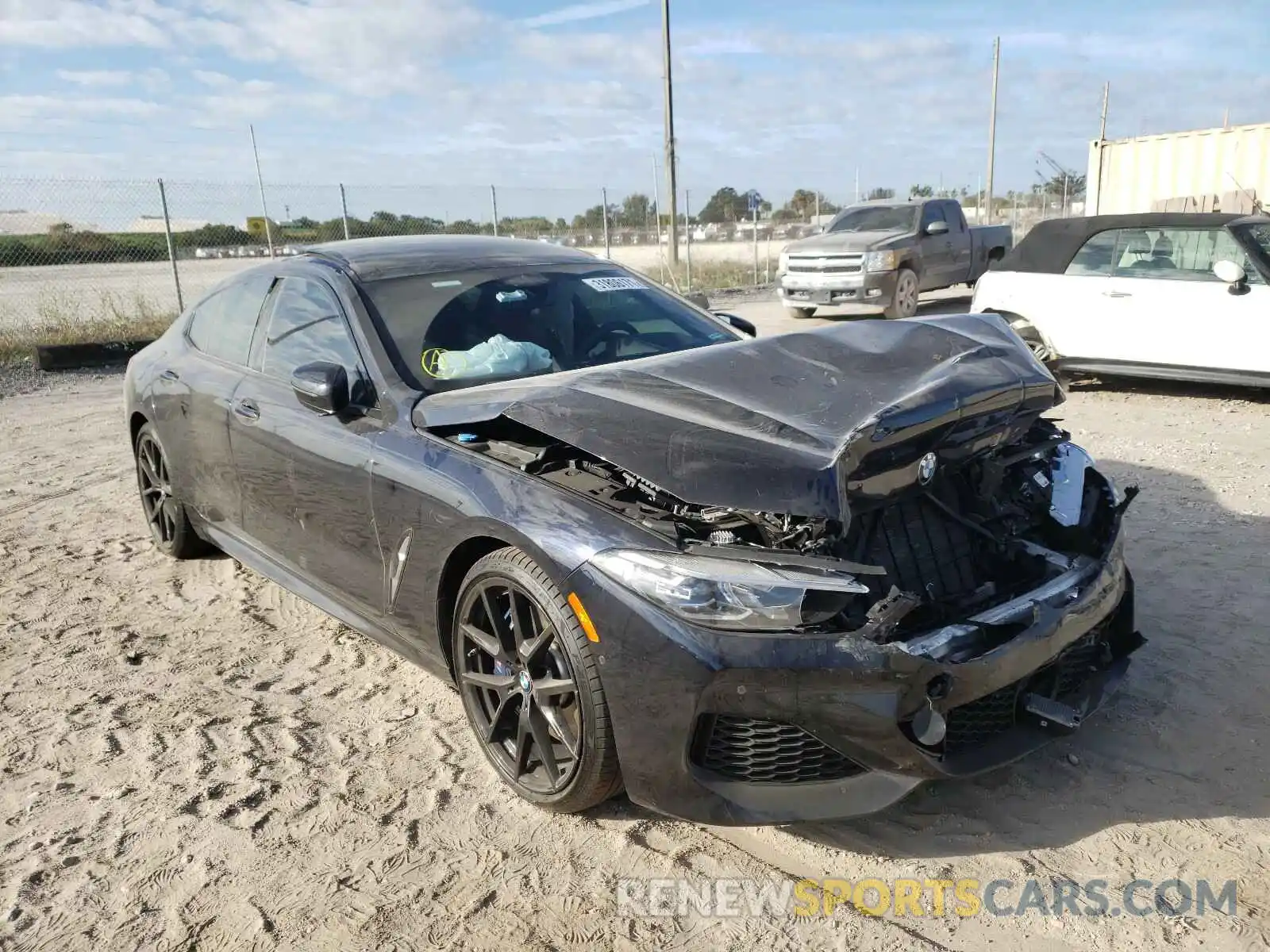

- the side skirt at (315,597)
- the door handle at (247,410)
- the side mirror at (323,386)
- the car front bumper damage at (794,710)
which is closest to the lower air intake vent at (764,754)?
the car front bumper damage at (794,710)

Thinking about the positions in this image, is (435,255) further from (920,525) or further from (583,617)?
Answer: (920,525)

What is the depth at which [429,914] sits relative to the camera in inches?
98.7

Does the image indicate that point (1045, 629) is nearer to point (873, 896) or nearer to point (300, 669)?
point (873, 896)

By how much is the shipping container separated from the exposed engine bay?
15.6m

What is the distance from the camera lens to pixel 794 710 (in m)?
2.41

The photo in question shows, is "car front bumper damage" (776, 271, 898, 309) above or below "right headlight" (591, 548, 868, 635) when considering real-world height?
below

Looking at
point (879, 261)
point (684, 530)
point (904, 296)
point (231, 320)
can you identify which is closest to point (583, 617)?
point (684, 530)

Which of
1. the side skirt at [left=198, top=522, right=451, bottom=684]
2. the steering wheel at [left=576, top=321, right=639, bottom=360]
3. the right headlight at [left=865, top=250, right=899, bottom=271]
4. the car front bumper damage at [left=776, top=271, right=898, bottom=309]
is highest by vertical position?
the steering wheel at [left=576, top=321, right=639, bottom=360]

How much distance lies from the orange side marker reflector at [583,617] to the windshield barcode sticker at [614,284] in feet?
6.70

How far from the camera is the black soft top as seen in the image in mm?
8086

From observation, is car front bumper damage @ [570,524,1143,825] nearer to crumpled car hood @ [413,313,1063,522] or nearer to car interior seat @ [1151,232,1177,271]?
crumpled car hood @ [413,313,1063,522]

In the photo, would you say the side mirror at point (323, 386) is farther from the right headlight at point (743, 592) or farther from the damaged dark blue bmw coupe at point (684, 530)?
the right headlight at point (743, 592)

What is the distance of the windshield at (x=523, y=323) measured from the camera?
3.65m

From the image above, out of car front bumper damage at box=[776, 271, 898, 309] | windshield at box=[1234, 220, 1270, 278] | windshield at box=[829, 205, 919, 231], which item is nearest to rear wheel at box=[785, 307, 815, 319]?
car front bumper damage at box=[776, 271, 898, 309]
